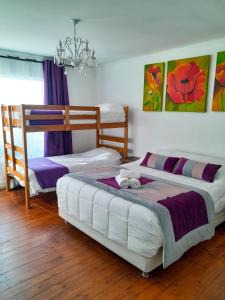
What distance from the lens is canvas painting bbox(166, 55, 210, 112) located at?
3281mm

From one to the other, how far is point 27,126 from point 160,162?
1.97 m

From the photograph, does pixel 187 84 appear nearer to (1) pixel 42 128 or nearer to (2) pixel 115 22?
(2) pixel 115 22

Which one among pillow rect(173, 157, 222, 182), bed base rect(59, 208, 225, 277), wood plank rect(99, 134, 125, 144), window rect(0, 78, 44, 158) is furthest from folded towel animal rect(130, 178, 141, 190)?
window rect(0, 78, 44, 158)

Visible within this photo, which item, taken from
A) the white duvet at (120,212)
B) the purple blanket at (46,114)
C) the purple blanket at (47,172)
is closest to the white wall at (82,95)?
the purple blanket at (46,114)

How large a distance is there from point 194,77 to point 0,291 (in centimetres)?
336

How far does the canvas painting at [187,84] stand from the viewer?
328 centimetres

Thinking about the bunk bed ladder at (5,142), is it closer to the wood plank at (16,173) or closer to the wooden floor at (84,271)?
the wood plank at (16,173)

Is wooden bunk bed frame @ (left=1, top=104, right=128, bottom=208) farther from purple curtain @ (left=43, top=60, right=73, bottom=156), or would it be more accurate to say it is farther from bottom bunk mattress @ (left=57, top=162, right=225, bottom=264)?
bottom bunk mattress @ (left=57, top=162, right=225, bottom=264)

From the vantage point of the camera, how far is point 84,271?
209cm

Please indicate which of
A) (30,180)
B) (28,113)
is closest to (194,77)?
(28,113)

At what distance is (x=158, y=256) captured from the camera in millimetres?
2029

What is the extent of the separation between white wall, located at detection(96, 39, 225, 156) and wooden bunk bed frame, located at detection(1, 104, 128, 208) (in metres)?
0.28

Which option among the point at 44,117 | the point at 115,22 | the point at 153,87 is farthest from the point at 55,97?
the point at 115,22

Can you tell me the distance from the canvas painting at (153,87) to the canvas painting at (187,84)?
6.0 inches
